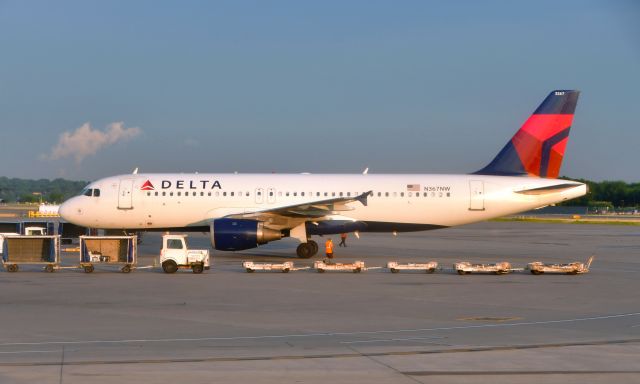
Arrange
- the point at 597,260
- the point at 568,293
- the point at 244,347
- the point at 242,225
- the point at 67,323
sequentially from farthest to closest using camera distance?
the point at 597,260
the point at 242,225
the point at 568,293
the point at 67,323
the point at 244,347

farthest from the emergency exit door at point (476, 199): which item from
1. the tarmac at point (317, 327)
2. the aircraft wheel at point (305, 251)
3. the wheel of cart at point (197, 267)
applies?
the wheel of cart at point (197, 267)

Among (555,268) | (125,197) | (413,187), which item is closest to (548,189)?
(413,187)

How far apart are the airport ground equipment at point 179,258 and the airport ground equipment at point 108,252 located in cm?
142

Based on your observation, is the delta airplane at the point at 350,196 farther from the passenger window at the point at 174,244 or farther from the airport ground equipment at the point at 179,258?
the airport ground equipment at the point at 179,258

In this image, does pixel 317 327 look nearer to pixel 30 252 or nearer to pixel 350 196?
pixel 30 252

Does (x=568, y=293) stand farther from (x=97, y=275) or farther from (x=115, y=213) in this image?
(x=115, y=213)

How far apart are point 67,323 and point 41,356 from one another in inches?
165

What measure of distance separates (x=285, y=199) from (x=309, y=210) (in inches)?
109

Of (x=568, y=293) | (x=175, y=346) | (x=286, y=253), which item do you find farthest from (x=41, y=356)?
(x=286, y=253)

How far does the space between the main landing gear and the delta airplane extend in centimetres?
5

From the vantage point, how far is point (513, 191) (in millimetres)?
39781

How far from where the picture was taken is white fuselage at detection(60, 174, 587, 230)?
39594 mm

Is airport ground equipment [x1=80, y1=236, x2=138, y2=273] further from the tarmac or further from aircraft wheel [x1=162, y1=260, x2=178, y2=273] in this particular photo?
aircraft wheel [x1=162, y1=260, x2=178, y2=273]

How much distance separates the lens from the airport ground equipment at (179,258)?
30672 millimetres
